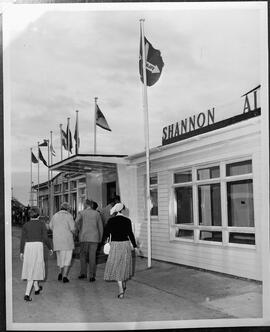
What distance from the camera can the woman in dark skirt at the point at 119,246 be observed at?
695 centimetres

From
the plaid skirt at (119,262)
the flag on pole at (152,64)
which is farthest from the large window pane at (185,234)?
the flag on pole at (152,64)

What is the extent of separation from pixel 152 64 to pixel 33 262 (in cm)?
278

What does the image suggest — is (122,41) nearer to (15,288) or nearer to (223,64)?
(223,64)

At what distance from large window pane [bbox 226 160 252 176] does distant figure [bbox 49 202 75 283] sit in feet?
7.21

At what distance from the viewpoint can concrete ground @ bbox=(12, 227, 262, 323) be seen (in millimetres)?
6426

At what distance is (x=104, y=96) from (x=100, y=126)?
0.37 m

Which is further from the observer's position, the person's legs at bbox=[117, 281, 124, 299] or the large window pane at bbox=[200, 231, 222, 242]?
the large window pane at bbox=[200, 231, 222, 242]

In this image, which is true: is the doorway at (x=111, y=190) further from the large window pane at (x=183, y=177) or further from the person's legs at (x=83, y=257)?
the large window pane at (x=183, y=177)

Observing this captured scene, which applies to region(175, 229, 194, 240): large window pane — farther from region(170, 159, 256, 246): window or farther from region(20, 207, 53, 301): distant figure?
region(20, 207, 53, 301): distant figure

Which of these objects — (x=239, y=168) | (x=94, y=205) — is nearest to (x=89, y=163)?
(x=94, y=205)

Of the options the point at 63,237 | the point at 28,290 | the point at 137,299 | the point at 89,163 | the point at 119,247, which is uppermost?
the point at 89,163

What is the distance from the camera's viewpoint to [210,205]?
307 inches

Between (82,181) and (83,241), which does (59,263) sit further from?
(82,181)

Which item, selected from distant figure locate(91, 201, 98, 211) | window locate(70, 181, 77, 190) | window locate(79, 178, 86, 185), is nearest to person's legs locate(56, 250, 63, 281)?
distant figure locate(91, 201, 98, 211)
